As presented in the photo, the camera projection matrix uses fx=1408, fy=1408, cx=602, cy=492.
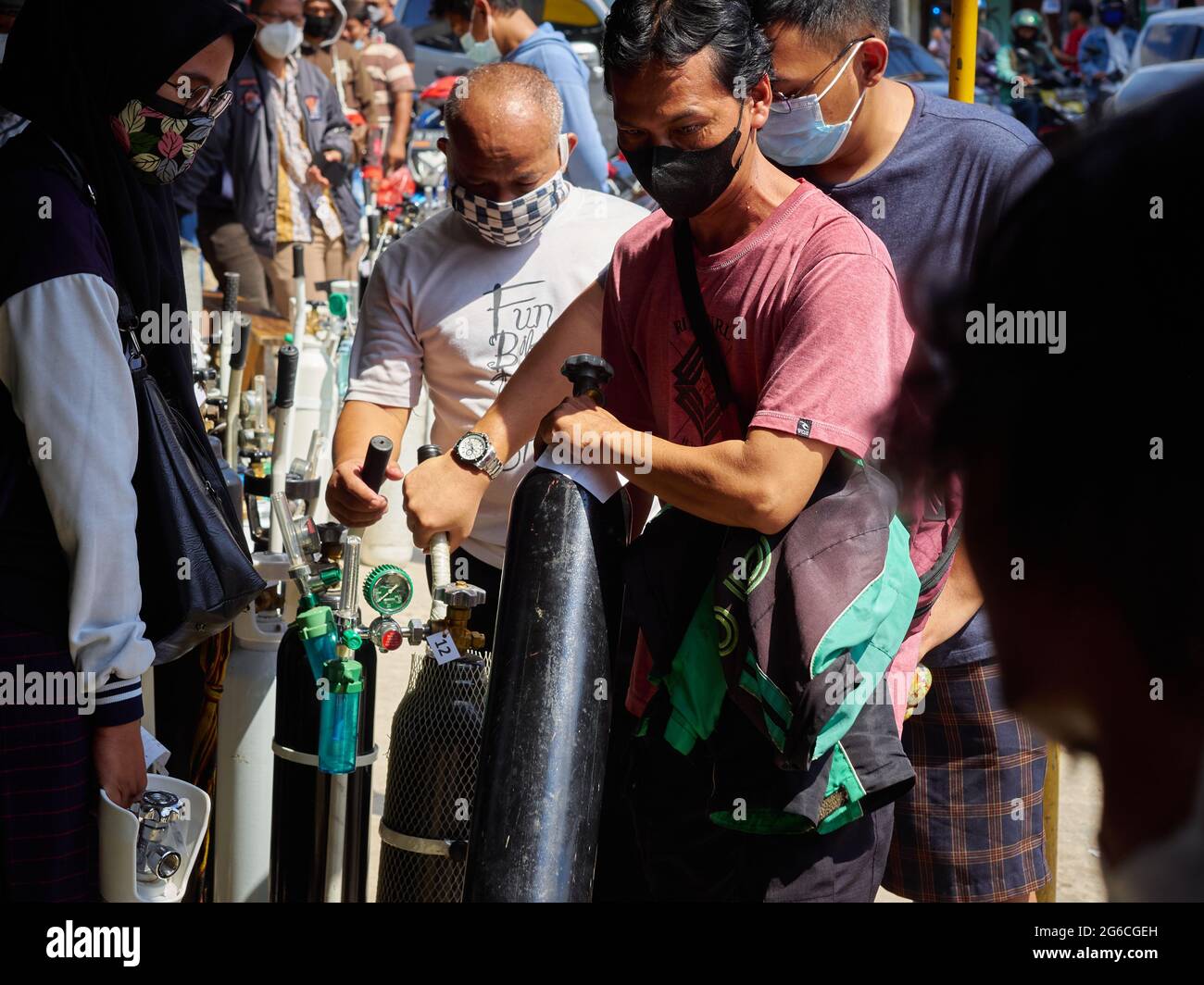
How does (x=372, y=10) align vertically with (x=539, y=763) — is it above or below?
above

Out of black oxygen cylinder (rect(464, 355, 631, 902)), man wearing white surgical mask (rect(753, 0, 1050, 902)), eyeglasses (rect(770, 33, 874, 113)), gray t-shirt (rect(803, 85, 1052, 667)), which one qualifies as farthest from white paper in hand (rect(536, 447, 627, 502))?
eyeglasses (rect(770, 33, 874, 113))

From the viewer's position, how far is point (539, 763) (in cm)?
191

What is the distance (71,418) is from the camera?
2.15 m

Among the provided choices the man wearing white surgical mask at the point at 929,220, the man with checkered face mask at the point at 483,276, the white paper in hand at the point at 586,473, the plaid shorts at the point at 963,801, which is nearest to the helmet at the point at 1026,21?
the man with checkered face mask at the point at 483,276

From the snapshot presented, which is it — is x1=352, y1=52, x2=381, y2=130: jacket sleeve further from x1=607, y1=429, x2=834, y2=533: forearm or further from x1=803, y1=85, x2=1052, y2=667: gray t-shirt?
x1=607, y1=429, x2=834, y2=533: forearm

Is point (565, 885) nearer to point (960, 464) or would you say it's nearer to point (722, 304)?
point (722, 304)

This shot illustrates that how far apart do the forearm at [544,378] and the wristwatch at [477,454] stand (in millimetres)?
80

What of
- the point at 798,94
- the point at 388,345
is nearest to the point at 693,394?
the point at 798,94

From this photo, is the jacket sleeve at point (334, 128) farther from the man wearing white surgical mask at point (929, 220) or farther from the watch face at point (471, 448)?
the watch face at point (471, 448)

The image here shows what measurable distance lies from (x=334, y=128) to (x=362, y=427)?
202 inches

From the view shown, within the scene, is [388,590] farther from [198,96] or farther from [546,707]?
[198,96]

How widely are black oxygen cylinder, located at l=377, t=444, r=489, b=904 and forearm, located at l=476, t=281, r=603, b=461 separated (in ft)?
1.51

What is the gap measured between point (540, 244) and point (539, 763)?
63.8 inches

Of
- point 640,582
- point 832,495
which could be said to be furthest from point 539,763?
point 832,495
